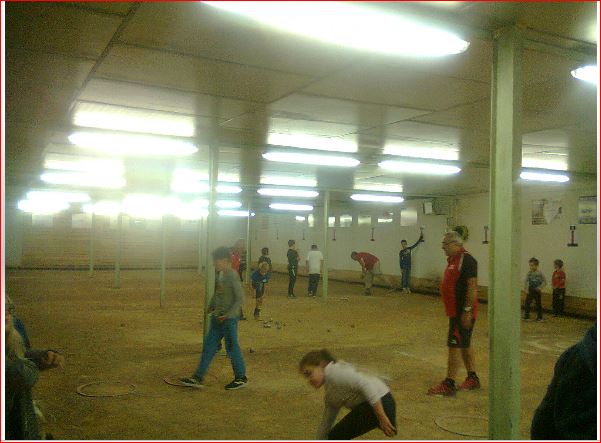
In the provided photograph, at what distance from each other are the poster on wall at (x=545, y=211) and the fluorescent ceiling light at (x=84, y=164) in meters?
10.1

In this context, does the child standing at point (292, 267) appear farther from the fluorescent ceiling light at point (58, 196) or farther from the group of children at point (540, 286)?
the fluorescent ceiling light at point (58, 196)

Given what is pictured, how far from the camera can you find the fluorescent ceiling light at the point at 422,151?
8.30 metres

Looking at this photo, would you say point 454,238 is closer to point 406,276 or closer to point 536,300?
point 536,300

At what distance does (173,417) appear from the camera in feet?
16.8

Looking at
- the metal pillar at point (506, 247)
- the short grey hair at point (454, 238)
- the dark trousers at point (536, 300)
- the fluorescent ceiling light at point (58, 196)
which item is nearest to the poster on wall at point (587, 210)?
the dark trousers at point (536, 300)

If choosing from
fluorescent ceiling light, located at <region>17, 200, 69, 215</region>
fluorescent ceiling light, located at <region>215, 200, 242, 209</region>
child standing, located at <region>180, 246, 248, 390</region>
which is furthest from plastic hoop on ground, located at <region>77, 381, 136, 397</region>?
fluorescent ceiling light, located at <region>17, 200, 69, 215</region>

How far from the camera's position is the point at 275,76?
4.76 m

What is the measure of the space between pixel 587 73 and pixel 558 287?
30.7 ft

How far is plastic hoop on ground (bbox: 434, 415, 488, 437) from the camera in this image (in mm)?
4828

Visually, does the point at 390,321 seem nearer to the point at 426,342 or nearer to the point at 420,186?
the point at 426,342

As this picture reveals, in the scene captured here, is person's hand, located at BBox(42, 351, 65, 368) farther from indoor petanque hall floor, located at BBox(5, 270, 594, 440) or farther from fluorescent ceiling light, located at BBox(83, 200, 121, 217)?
fluorescent ceiling light, located at BBox(83, 200, 121, 217)

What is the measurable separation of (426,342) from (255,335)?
9.44ft

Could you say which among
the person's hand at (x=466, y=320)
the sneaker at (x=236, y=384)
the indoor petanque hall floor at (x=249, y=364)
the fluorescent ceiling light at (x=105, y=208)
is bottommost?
the indoor petanque hall floor at (x=249, y=364)

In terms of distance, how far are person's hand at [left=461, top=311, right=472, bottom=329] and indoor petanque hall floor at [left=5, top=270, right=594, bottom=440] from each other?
2.57 feet
